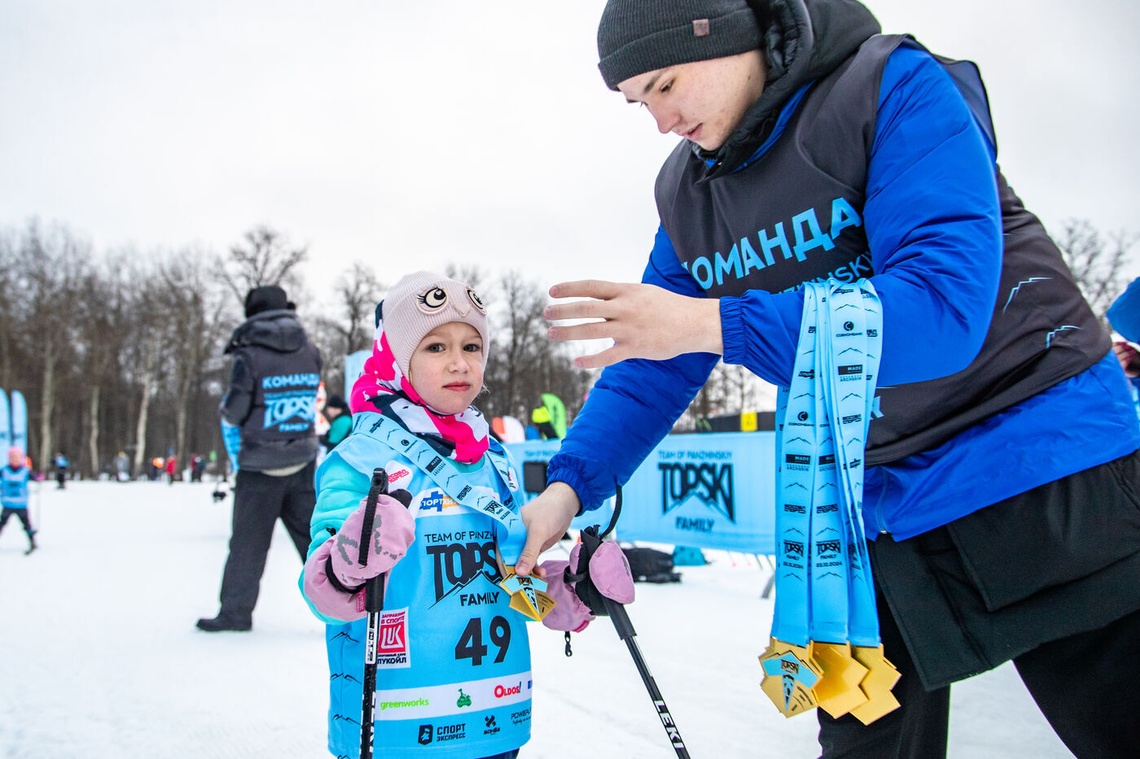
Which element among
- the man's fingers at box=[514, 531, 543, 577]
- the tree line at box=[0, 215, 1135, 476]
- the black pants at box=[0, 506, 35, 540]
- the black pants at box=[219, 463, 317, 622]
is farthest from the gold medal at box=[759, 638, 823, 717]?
the tree line at box=[0, 215, 1135, 476]

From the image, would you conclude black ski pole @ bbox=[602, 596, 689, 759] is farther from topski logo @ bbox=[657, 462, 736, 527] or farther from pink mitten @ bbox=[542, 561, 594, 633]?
topski logo @ bbox=[657, 462, 736, 527]

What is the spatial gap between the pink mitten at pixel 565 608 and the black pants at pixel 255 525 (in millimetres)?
3060

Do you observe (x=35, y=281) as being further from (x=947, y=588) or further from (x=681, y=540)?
(x=947, y=588)

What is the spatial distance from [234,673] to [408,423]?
2.59m

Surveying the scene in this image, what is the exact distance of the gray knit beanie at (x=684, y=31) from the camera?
1.37 meters

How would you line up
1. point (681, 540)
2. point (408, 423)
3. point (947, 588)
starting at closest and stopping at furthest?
point (947, 588) → point (408, 423) → point (681, 540)

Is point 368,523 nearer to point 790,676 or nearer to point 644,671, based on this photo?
point 644,671

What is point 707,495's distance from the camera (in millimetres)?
7004

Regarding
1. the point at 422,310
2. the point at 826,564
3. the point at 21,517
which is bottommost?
the point at 21,517

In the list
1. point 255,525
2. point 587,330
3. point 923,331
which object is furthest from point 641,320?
point 255,525

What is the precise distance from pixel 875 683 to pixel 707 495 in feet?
19.5


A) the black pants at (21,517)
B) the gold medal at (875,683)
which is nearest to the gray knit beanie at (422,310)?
the gold medal at (875,683)

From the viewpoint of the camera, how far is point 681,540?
23.8 ft

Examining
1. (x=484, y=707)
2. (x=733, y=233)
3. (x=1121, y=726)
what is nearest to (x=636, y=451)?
(x=733, y=233)
